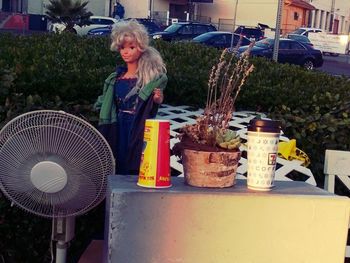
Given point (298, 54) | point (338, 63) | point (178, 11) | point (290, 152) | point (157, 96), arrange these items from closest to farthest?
1. point (157, 96)
2. point (290, 152)
3. point (298, 54)
4. point (338, 63)
5. point (178, 11)

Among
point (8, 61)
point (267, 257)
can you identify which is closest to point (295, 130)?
point (8, 61)

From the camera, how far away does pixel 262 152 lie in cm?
265

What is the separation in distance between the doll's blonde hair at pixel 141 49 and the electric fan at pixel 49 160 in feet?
2.37

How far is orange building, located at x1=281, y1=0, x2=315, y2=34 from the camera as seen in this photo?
50.0m

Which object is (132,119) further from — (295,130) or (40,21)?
(40,21)

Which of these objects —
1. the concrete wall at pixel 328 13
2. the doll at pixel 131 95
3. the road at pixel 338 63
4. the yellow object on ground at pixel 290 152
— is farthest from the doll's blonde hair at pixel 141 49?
the concrete wall at pixel 328 13

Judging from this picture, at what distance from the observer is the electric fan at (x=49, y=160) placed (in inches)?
110

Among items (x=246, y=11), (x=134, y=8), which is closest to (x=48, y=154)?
(x=134, y=8)

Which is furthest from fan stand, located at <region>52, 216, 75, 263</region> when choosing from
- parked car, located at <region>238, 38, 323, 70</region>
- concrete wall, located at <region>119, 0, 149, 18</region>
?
concrete wall, located at <region>119, 0, 149, 18</region>

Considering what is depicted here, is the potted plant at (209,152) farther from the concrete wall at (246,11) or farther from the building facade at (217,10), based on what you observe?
the concrete wall at (246,11)

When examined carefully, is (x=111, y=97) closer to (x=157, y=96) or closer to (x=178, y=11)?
(x=157, y=96)

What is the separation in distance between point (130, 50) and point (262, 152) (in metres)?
1.17

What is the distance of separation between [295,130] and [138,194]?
3001 mm

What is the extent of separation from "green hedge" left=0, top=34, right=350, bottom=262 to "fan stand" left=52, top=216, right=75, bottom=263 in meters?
0.64
